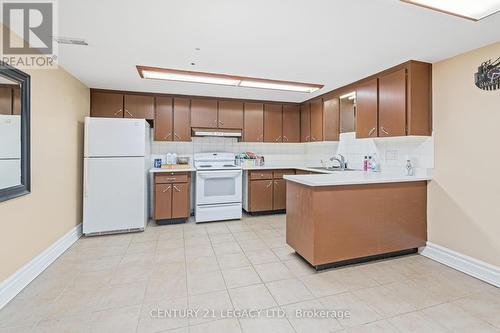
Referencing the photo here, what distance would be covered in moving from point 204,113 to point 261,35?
2463 millimetres

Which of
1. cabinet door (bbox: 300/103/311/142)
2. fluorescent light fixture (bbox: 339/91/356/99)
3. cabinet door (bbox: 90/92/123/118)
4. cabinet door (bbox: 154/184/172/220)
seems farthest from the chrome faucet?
cabinet door (bbox: 90/92/123/118)

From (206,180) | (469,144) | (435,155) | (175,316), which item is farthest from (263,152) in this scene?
(175,316)

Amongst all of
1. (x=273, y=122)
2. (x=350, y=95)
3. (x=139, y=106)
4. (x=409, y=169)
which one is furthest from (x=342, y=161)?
(x=139, y=106)

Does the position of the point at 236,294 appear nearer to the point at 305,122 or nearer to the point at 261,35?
the point at 261,35

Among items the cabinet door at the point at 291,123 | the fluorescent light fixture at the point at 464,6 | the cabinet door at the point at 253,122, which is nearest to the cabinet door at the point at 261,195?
the cabinet door at the point at 253,122

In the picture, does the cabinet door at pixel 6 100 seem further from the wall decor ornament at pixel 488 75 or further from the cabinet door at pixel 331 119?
the wall decor ornament at pixel 488 75

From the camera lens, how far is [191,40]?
2238 millimetres

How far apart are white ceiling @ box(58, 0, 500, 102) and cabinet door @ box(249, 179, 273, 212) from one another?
2031mm

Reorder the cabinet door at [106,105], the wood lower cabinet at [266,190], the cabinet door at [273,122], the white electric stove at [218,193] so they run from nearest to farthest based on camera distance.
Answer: the cabinet door at [106,105], the white electric stove at [218,193], the wood lower cabinet at [266,190], the cabinet door at [273,122]

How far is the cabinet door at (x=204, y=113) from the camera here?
14.3 ft

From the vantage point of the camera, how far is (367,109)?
327 cm

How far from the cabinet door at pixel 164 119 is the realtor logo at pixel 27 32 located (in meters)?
1.75

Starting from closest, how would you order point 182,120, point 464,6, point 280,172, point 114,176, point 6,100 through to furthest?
point 464,6
point 6,100
point 114,176
point 182,120
point 280,172

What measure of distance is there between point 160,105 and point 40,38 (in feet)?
6.70
